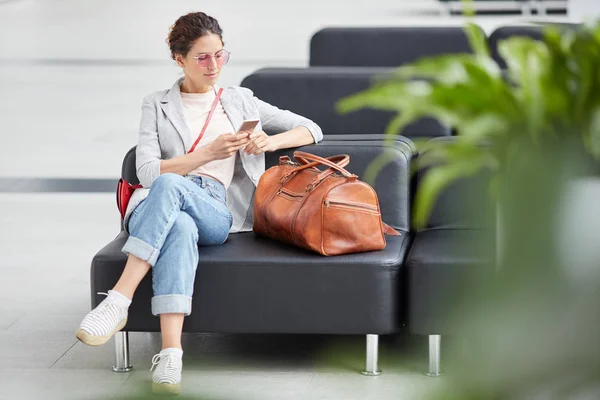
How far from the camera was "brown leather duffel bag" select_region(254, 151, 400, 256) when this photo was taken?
3.47 metres

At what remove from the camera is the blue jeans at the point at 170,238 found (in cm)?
341

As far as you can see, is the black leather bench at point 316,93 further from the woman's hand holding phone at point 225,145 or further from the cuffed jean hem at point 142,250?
the cuffed jean hem at point 142,250

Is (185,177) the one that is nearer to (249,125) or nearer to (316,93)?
(249,125)

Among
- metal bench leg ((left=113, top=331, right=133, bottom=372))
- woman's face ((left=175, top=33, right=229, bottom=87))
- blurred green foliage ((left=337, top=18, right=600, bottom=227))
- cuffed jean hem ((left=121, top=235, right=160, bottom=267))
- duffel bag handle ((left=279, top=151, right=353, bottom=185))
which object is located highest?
blurred green foliage ((left=337, top=18, right=600, bottom=227))

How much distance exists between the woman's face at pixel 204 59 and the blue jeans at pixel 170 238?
1.43 ft

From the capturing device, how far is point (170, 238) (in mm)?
3445

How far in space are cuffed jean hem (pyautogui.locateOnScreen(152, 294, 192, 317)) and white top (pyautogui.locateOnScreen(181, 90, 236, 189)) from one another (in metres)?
0.51

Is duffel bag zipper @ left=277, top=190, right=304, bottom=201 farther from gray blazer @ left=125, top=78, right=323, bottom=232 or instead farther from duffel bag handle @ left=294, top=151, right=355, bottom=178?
gray blazer @ left=125, top=78, right=323, bottom=232

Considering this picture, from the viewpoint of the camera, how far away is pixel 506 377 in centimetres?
78

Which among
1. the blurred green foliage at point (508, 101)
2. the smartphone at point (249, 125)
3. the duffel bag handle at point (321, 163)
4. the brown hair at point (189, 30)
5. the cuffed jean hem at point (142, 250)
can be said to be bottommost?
the cuffed jean hem at point (142, 250)

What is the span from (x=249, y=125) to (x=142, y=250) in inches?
22.5

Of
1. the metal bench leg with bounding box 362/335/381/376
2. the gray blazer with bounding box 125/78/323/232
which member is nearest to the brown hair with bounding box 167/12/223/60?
the gray blazer with bounding box 125/78/323/232

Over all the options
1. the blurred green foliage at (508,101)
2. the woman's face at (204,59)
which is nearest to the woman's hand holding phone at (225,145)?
the woman's face at (204,59)

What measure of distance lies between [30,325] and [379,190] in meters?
1.37
